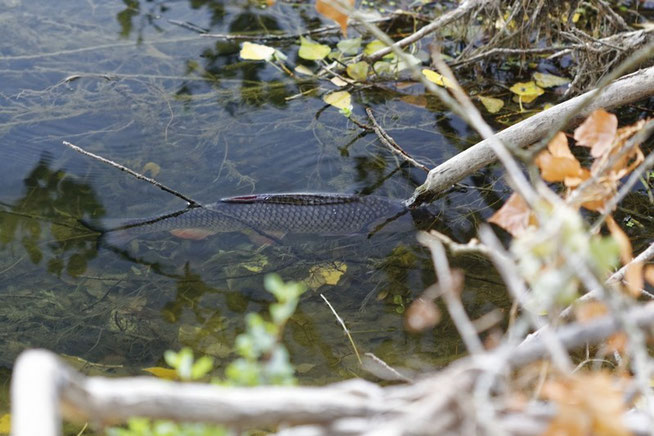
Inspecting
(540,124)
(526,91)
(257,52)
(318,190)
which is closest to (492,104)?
(526,91)

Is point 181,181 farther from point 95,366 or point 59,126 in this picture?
point 95,366

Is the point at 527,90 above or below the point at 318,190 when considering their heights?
above

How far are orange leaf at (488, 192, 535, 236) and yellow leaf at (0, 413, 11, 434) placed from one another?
2471 mm

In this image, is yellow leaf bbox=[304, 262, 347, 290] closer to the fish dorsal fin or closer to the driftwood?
the fish dorsal fin

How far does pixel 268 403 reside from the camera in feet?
3.81

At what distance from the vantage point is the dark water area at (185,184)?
3.60m

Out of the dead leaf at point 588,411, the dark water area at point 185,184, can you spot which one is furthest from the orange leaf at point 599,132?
the dark water area at point 185,184

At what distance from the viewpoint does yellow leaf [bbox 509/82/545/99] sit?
17.8 feet

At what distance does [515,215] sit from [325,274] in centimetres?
226

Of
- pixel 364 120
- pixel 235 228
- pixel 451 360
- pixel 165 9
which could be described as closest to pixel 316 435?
pixel 451 360

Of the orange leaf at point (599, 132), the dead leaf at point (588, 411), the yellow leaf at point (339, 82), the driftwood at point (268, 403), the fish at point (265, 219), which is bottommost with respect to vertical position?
the fish at point (265, 219)

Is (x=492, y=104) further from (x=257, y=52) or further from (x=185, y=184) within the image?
(x=185, y=184)

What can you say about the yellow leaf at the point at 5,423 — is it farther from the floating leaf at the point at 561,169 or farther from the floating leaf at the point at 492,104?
the floating leaf at the point at 492,104

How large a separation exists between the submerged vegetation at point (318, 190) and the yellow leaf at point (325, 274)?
13 millimetres
